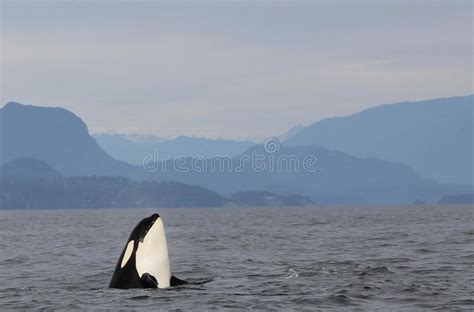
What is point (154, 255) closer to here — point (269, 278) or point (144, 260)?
point (144, 260)

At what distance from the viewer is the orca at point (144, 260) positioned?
2112 cm

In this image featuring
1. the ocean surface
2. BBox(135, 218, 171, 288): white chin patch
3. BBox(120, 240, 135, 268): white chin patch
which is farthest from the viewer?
BBox(135, 218, 171, 288): white chin patch

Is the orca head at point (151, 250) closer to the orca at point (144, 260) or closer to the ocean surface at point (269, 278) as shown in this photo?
the orca at point (144, 260)

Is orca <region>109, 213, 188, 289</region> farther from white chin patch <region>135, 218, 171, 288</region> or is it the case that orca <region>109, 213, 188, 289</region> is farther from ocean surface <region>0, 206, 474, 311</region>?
ocean surface <region>0, 206, 474, 311</region>

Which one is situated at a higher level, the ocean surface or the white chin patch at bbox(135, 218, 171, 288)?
the white chin patch at bbox(135, 218, 171, 288)

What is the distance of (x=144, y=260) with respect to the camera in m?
21.2

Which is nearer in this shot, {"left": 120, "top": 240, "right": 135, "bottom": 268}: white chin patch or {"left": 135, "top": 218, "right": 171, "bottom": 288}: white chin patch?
{"left": 120, "top": 240, "right": 135, "bottom": 268}: white chin patch

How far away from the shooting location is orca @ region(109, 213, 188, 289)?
21.1 meters

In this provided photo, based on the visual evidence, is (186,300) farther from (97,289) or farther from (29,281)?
(29,281)

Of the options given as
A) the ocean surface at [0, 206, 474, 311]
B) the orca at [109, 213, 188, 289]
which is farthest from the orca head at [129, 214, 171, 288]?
the ocean surface at [0, 206, 474, 311]

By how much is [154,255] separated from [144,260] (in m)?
0.27

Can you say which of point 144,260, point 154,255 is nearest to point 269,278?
point 154,255

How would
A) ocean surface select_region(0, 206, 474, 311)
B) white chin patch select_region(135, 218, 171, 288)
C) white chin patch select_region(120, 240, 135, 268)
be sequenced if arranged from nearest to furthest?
ocean surface select_region(0, 206, 474, 311) → white chin patch select_region(120, 240, 135, 268) → white chin patch select_region(135, 218, 171, 288)

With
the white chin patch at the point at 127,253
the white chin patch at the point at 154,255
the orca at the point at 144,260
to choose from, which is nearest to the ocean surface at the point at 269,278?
the orca at the point at 144,260
